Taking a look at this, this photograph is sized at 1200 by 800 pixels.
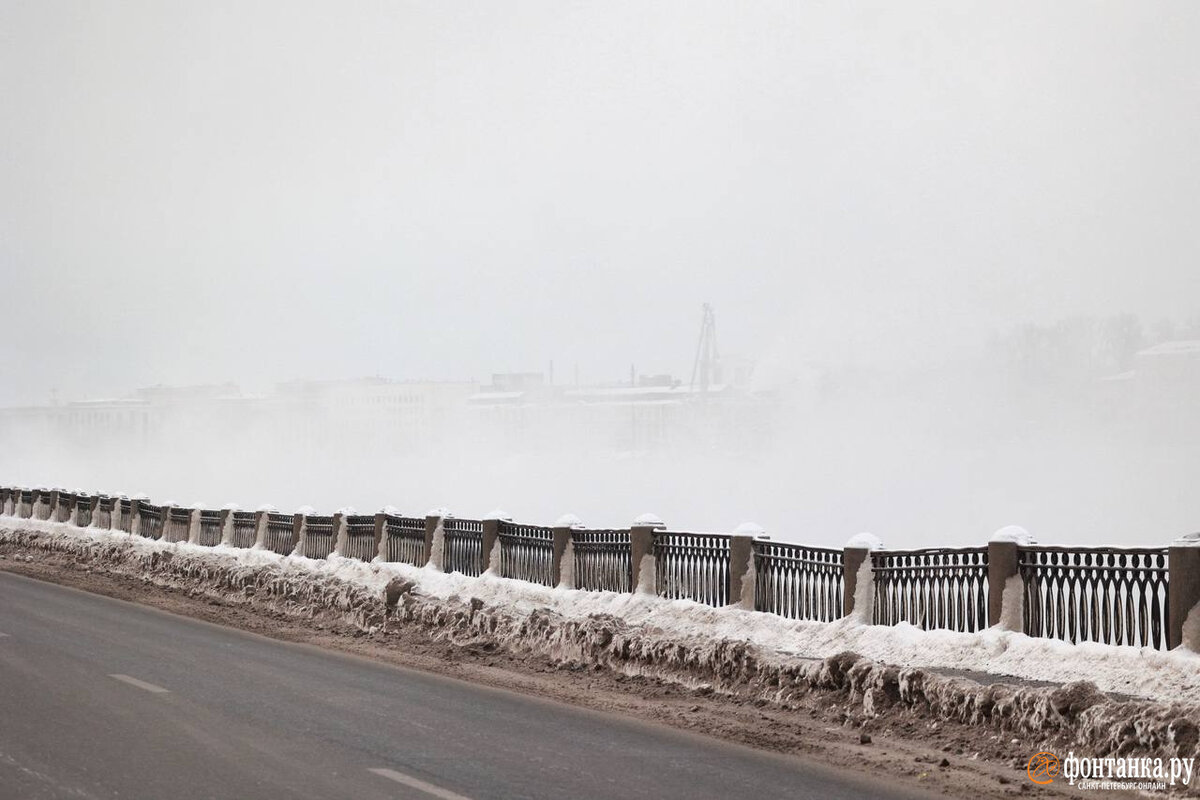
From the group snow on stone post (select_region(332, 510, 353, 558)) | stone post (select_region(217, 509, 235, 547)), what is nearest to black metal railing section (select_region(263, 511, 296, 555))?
snow on stone post (select_region(332, 510, 353, 558))

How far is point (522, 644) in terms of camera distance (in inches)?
575

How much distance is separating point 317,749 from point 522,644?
21.2 ft

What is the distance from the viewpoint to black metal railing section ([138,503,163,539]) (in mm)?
34750

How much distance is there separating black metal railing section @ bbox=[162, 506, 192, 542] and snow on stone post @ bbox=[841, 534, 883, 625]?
2406 cm

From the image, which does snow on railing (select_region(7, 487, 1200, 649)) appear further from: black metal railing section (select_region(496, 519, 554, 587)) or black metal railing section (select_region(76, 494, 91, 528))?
black metal railing section (select_region(76, 494, 91, 528))

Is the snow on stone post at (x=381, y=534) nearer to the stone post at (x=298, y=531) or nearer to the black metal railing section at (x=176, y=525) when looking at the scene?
the stone post at (x=298, y=531)

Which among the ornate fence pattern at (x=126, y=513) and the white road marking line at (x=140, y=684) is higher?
the ornate fence pattern at (x=126, y=513)

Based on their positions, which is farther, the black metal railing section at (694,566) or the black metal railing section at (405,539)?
the black metal railing section at (405,539)

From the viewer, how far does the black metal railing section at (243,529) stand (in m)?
29.8

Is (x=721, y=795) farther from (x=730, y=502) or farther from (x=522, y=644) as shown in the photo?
(x=730, y=502)

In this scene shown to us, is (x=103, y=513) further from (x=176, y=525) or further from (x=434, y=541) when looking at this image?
(x=434, y=541)

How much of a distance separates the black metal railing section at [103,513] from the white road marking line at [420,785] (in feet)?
108

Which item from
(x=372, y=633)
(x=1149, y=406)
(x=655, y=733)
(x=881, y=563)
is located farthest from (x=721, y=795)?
(x=1149, y=406)

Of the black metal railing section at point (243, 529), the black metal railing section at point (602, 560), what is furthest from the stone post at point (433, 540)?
the black metal railing section at point (243, 529)
